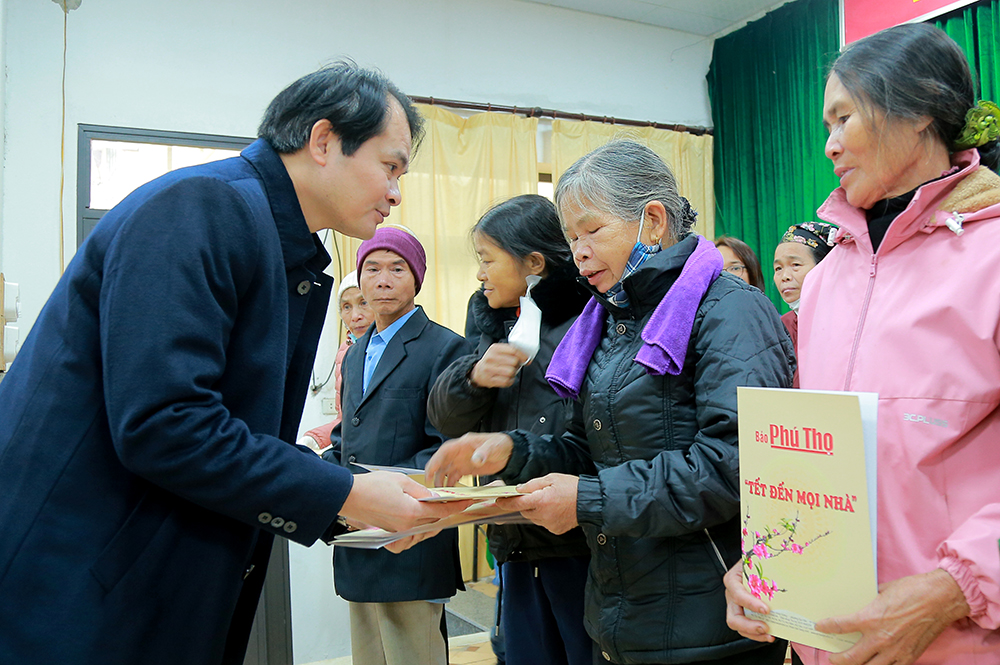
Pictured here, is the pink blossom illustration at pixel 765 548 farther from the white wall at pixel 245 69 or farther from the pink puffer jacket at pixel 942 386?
the white wall at pixel 245 69

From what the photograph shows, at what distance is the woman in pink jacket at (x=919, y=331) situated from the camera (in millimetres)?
900

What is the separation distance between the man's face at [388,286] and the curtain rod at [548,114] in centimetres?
225

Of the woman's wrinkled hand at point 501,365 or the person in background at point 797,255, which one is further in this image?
the person in background at point 797,255

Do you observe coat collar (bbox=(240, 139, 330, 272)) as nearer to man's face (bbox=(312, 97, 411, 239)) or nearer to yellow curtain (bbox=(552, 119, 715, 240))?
man's face (bbox=(312, 97, 411, 239))

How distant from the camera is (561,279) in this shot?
1966mm

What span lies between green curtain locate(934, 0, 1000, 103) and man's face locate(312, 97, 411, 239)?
12.4 feet

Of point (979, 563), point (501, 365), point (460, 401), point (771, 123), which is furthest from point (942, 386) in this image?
point (771, 123)

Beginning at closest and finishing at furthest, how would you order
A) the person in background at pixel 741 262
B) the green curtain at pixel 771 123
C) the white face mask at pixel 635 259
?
the white face mask at pixel 635 259
the person in background at pixel 741 262
the green curtain at pixel 771 123

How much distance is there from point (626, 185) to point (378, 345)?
1.24m

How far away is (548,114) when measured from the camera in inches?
198

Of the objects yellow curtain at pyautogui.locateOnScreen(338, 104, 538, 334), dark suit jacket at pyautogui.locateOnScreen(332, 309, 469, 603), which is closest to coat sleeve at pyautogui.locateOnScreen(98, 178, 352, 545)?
dark suit jacket at pyautogui.locateOnScreen(332, 309, 469, 603)

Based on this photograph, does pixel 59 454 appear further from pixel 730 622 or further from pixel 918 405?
pixel 918 405

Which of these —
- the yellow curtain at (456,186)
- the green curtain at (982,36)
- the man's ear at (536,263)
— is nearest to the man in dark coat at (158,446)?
the man's ear at (536,263)

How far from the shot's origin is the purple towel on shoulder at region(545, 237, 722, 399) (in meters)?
1.30
